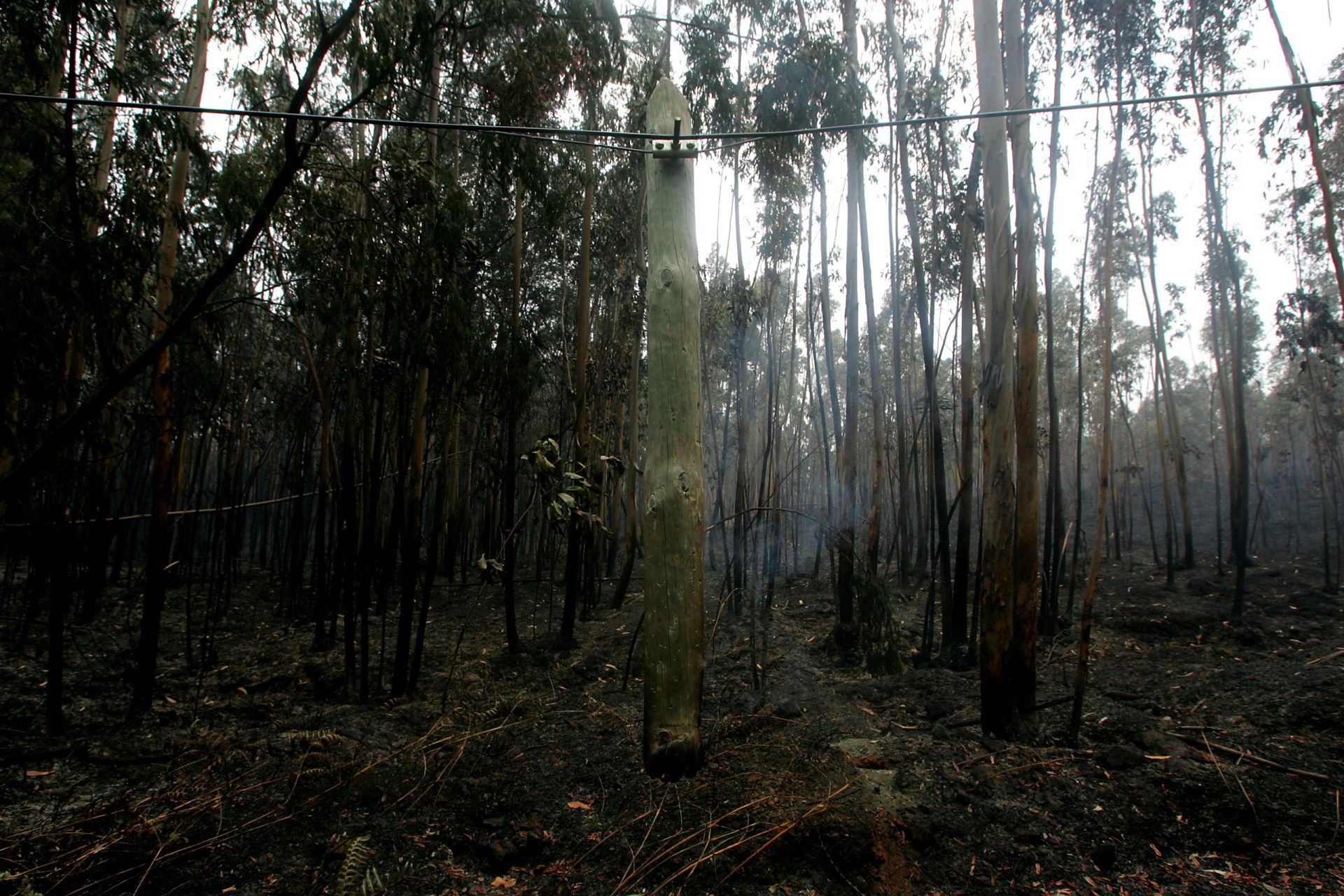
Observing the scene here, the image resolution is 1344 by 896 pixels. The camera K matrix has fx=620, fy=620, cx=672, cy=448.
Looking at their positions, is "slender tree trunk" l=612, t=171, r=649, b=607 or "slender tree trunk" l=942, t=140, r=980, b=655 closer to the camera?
"slender tree trunk" l=942, t=140, r=980, b=655

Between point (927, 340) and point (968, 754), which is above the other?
point (927, 340)

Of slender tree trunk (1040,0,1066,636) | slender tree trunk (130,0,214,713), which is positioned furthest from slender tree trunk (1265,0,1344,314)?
slender tree trunk (130,0,214,713)

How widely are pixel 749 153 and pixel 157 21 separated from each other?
6590mm

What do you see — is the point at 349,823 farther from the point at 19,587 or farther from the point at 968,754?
the point at 19,587

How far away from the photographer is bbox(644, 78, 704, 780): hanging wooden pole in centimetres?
258

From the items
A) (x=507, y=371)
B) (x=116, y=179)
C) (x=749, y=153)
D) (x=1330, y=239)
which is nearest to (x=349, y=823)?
(x=507, y=371)

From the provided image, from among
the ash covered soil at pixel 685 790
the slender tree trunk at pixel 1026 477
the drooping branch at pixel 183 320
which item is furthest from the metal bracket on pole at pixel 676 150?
the ash covered soil at pixel 685 790

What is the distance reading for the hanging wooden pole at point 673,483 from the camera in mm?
2584

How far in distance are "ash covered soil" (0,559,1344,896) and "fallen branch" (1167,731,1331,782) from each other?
0.05ft

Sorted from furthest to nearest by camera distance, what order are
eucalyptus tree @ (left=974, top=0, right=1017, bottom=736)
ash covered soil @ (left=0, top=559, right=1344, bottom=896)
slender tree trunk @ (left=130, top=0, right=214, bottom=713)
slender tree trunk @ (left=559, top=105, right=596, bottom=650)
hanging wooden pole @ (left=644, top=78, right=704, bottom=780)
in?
slender tree trunk @ (left=559, top=105, right=596, bottom=650), slender tree trunk @ (left=130, top=0, right=214, bottom=713), eucalyptus tree @ (left=974, top=0, right=1017, bottom=736), hanging wooden pole @ (left=644, top=78, right=704, bottom=780), ash covered soil @ (left=0, top=559, right=1344, bottom=896)

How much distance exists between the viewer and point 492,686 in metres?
4.69

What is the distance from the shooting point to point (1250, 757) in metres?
2.81

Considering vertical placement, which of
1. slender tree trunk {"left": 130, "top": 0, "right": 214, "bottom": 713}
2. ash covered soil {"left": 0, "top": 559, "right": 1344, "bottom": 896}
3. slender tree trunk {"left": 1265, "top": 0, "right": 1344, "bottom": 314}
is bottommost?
ash covered soil {"left": 0, "top": 559, "right": 1344, "bottom": 896}

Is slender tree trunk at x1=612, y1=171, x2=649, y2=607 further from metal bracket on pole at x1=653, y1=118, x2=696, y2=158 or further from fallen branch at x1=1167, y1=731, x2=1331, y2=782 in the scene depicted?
fallen branch at x1=1167, y1=731, x2=1331, y2=782
